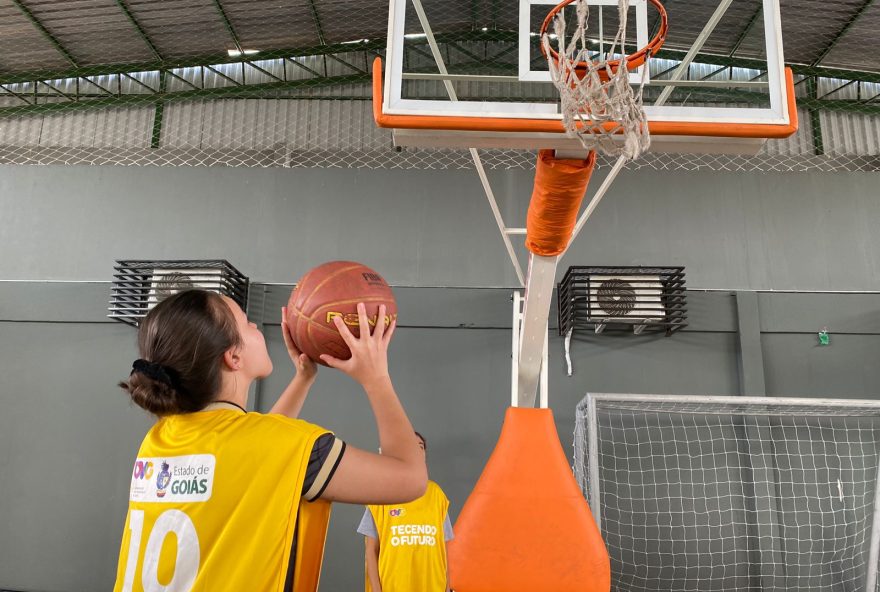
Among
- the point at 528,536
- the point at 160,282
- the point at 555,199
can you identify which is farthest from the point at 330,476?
the point at 160,282

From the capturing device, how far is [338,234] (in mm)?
6066

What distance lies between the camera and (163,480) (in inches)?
47.4

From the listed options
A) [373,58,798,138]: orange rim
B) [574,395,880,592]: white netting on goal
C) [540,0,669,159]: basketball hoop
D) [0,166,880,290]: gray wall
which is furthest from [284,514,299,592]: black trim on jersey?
[0,166,880,290]: gray wall

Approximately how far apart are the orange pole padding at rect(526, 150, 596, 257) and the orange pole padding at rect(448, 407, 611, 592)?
1357 millimetres

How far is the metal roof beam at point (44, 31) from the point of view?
22.2 feet

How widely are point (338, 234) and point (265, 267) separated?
71 centimetres

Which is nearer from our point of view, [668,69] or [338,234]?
[338,234]

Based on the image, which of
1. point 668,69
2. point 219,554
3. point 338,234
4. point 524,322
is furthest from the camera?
point 668,69

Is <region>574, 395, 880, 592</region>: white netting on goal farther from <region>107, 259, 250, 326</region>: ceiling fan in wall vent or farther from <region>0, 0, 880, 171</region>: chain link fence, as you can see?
<region>107, 259, 250, 326</region>: ceiling fan in wall vent

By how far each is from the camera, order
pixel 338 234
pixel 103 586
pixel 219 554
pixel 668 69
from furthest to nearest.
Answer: pixel 668 69
pixel 338 234
pixel 103 586
pixel 219 554

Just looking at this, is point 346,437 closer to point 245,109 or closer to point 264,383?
point 264,383

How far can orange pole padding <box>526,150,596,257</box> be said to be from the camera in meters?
2.80

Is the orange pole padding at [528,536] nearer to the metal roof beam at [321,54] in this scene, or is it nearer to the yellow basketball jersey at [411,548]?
the yellow basketball jersey at [411,548]


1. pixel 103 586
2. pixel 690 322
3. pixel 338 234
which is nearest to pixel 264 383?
pixel 338 234
